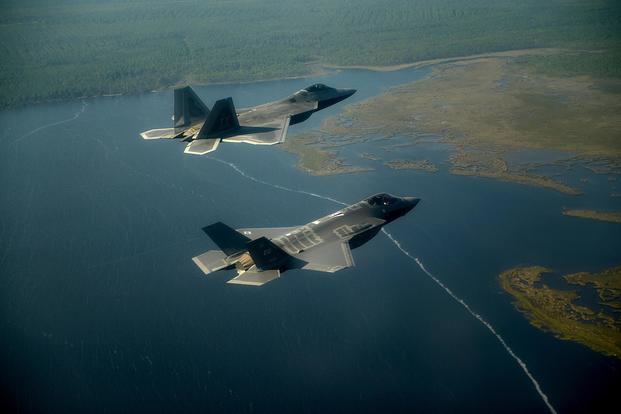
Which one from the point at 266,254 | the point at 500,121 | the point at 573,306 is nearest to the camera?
the point at 266,254

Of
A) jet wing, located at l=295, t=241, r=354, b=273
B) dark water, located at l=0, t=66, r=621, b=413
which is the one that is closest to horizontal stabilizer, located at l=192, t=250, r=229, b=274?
jet wing, located at l=295, t=241, r=354, b=273

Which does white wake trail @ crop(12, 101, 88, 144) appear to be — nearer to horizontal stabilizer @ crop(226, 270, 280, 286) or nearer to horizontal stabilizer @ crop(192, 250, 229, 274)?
horizontal stabilizer @ crop(192, 250, 229, 274)

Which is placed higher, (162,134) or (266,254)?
(162,134)

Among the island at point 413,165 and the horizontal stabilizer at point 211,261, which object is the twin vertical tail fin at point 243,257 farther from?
the island at point 413,165

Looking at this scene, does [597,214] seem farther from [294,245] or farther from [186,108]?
[186,108]

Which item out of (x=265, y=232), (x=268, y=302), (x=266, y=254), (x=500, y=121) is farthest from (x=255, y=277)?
(x=500, y=121)

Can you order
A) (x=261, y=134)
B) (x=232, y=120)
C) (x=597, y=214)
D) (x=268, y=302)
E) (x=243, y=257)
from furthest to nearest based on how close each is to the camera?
(x=597, y=214), (x=268, y=302), (x=232, y=120), (x=261, y=134), (x=243, y=257)
